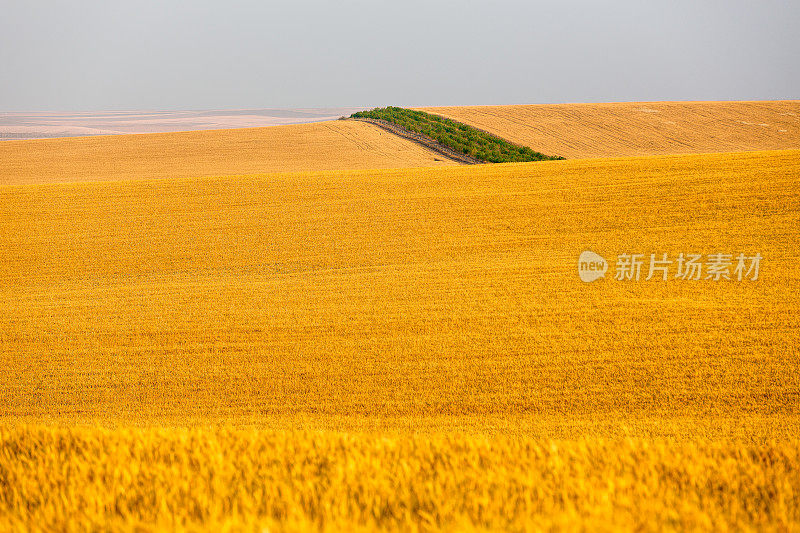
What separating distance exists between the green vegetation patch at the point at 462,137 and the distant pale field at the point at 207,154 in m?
1.95

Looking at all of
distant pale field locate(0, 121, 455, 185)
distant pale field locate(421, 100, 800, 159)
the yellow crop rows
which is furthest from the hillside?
distant pale field locate(421, 100, 800, 159)

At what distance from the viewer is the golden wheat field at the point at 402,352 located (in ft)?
6.62

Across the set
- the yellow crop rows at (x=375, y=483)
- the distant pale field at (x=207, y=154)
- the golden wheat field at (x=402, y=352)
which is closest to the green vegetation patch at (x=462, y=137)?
the distant pale field at (x=207, y=154)

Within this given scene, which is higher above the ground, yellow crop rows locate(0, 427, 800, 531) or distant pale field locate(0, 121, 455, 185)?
distant pale field locate(0, 121, 455, 185)

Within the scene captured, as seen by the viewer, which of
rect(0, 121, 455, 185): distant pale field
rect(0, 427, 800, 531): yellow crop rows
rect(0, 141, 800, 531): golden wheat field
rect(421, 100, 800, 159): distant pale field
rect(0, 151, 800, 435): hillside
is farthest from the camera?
rect(421, 100, 800, 159): distant pale field

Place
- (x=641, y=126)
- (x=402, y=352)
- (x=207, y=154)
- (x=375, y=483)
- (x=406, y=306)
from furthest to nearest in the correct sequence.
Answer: (x=641, y=126) → (x=207, y=154) → (x=406, y=306) → (x=402, y=352) → (x=375, y=483)

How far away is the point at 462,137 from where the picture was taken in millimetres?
33156

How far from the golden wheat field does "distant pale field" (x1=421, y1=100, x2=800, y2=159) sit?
67.3 ft

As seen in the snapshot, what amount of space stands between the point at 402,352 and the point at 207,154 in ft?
82.8

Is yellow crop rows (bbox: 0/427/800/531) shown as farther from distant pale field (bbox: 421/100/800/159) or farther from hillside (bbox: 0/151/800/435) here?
distant pale field (bbox: 421/100/800/159)

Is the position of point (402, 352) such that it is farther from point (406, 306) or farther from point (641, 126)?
point (641, 126)

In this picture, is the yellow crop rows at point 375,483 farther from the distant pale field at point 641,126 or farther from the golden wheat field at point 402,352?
the distant pale field at point 641,126

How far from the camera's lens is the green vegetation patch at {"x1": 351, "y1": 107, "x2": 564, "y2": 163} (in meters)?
29.8

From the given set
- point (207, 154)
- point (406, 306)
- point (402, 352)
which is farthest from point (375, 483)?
point (207, 154)
